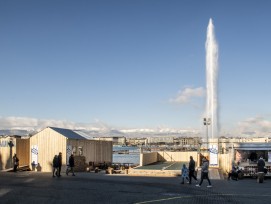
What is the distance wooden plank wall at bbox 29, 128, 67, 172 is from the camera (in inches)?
1499

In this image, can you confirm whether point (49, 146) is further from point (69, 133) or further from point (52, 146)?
point (69, 133)

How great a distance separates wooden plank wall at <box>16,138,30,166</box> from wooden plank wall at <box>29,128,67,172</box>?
97cm

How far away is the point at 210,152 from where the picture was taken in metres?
40.3

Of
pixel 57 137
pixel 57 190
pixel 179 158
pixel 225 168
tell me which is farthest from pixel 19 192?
pixel 179 158

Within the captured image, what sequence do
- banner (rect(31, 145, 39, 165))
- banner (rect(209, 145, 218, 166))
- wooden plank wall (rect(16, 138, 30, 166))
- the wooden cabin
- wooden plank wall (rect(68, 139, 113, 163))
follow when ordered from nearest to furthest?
the wooden cabin < banner (rect(31, 145, 39, 165)) < wooden plank wall (rect(16, 138, 30, 166)) < wooden plank wall (rect(68, 139, 113, 163)) < banner (rect(209, 145, 218, 166))

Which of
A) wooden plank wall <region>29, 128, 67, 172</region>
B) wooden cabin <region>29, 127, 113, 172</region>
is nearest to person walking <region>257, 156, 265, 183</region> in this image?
wooden cabin <region>29, 127, 113, 172</region>

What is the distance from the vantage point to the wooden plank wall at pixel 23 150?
3925 centimetres

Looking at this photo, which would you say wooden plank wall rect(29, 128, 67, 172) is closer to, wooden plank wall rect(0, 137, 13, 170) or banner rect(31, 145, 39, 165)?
banner rect(31, 145, 39, 165)

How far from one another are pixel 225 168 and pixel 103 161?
13369 millimetres

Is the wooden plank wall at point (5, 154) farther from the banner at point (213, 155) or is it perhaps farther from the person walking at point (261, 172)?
the person walking at point (261, 172)

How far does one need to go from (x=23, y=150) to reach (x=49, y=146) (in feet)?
9.35

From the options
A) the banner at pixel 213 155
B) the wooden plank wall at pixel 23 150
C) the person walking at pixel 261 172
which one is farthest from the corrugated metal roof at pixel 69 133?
the person walking at pixel 261 172

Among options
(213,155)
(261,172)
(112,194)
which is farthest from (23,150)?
(112,194)

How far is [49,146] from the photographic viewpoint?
126ft
